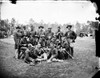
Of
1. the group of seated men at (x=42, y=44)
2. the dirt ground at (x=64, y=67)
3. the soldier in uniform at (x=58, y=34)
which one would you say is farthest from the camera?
the soldier in uniform at (x=58, y=34)

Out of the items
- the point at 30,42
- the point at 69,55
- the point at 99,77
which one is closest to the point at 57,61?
the point at 69,55

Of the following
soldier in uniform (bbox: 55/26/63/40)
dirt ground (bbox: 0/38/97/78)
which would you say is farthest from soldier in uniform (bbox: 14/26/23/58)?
soldier in uniform (bbox: 55/26/63/40)

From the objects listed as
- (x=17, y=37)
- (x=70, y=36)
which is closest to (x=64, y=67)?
(x=70, y=36)

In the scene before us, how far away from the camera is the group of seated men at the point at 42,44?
8.09 meters

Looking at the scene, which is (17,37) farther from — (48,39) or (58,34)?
(58,34)

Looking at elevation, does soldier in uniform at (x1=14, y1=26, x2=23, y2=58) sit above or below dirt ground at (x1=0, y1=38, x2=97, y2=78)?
above

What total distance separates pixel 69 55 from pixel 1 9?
4.42 m

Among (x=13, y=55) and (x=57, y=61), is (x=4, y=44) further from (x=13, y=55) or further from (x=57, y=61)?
(x=57, y=61)

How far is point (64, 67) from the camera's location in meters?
7.91

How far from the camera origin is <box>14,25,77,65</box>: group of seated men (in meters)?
8.09

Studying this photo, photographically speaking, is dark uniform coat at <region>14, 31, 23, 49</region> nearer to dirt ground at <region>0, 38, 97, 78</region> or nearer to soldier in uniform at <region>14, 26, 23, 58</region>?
soldier in uniform at <region>14, 26, 23, 58</region>

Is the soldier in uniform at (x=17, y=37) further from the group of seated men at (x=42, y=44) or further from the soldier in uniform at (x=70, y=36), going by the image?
the soldier in uniform at (x=70, y=36)

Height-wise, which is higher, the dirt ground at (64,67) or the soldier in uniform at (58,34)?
the soldier in uniform at (58,34)

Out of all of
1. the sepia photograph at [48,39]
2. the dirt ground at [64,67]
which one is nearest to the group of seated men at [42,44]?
the sepia photograph at [48,39]
